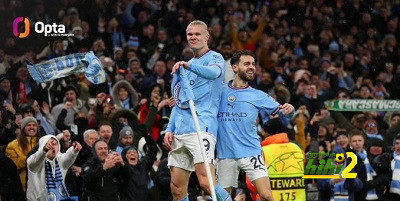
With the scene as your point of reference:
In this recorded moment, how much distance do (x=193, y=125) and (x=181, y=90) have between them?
0.44 meters

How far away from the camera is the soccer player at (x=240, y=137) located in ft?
44.1

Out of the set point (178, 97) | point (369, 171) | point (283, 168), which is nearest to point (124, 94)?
point (369, 171)

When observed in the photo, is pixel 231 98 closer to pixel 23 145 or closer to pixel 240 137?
pixel 240 137

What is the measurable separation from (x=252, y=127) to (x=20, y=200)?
3.83 m

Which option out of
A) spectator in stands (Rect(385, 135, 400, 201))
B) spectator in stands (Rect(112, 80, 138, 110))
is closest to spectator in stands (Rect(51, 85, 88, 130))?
spectator in stands (Rect(112, 80, 138, 110))

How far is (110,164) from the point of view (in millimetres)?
15234

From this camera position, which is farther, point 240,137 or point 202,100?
point 240,137

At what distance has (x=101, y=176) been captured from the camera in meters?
15.5

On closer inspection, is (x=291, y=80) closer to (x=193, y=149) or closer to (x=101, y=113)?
(x=101, y=113)

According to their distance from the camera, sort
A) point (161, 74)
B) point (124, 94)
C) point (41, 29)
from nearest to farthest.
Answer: point (124, 94), point (41, 29), point (161, 74)

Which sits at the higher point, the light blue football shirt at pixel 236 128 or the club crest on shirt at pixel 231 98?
the club crest on shirt at pixel 231 98

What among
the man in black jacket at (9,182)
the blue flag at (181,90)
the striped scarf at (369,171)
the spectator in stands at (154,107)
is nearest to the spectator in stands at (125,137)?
the spectator in stands at (154,107)

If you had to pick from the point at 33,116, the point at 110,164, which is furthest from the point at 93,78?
the point at 33,116

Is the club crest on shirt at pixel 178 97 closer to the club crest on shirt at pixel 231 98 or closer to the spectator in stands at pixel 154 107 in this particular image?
the club crest on shirt at pixel 231 98
